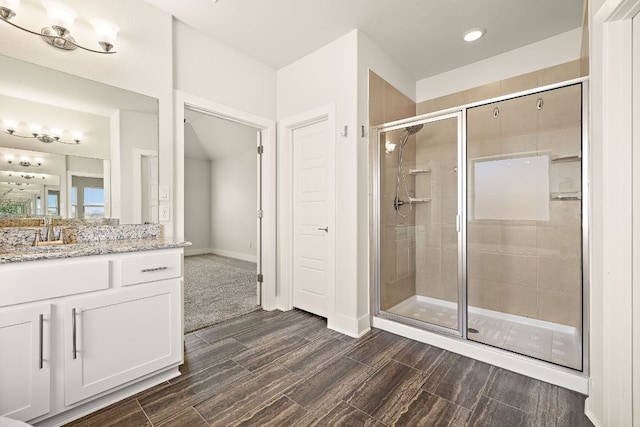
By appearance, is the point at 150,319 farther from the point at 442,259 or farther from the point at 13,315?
the point at 442,259

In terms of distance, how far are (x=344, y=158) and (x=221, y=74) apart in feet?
4.77

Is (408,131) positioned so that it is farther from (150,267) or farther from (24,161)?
(24,161)

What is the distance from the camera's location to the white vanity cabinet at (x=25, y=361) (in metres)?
1.27

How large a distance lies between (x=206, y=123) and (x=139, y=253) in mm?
4824

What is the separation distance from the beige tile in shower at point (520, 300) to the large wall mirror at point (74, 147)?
3428 millimetres

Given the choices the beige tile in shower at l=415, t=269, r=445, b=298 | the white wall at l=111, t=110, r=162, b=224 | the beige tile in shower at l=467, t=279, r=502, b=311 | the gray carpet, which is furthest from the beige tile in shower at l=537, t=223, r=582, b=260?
the white wall at l=111, t=110, r=162, b=224

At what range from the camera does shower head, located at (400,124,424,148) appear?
2838 millimetres

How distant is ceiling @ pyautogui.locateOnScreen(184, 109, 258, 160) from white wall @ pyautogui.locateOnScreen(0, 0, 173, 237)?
313cm

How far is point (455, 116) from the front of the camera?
2389mm

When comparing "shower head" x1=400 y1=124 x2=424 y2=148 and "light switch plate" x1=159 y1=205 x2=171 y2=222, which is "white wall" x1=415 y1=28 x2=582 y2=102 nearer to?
"shower head" x1=400 y1=124 x2=424 y2=148

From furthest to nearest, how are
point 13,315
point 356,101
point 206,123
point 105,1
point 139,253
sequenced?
point 206,123, point 356,101, point 105,1, point 139,253, point 13,315

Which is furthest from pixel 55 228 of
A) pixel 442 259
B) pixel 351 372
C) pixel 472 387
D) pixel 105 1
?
pixel 442 259

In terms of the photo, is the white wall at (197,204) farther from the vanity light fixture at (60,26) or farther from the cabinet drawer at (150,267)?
the cabinet drawer at (150,267)

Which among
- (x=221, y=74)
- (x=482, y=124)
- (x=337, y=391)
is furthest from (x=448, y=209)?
(x=221, y=74)
